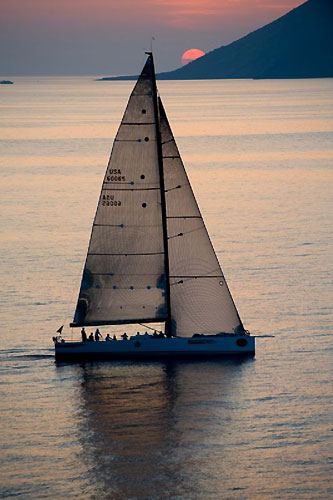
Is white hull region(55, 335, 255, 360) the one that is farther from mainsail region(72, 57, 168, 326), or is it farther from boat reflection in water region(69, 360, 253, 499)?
mainsail region(72, 57, 168, 326)

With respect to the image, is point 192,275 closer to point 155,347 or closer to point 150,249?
point 150,249

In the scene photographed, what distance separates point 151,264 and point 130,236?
5.95ft

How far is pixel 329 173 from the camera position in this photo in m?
144

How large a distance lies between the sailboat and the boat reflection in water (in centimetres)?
114

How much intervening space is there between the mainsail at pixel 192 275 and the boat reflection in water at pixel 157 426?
2288mm

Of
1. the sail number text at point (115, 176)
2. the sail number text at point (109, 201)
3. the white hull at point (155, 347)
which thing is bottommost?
the white hull at point (155, 347)

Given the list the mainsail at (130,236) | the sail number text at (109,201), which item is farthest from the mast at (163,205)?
the sail number text at (109,201)

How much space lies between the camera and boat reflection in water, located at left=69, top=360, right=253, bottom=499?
42781 mm

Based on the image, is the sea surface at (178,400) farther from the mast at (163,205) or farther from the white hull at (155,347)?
the mast at (163,205)

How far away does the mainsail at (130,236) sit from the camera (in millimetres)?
54969

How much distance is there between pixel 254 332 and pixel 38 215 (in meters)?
49.6

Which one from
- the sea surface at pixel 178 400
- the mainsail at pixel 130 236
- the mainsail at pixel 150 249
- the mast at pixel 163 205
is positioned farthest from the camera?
the mainsail at pixel 150 249

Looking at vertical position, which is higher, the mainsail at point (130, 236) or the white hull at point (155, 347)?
the mainsail at point (130, 236)

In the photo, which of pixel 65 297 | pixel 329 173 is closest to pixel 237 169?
pixel 329 173
